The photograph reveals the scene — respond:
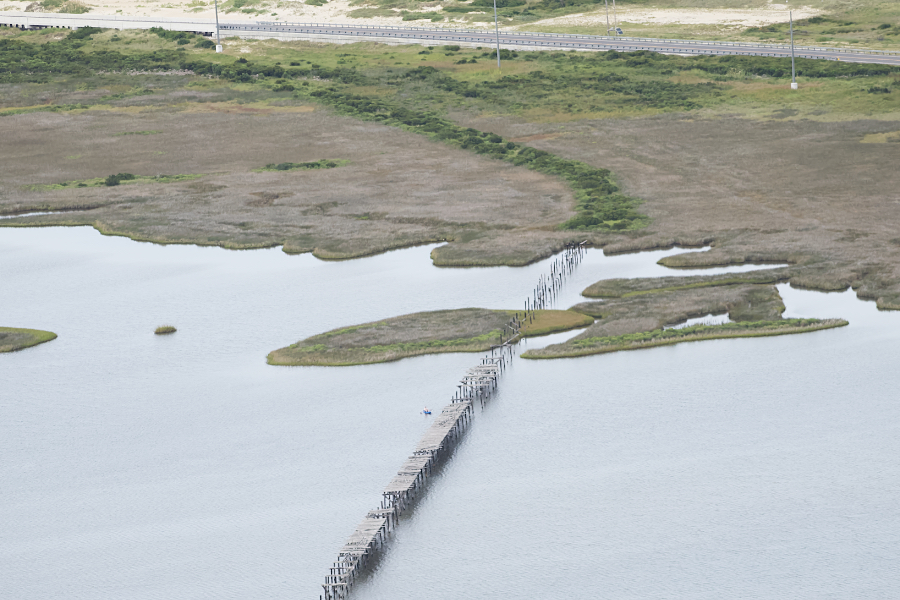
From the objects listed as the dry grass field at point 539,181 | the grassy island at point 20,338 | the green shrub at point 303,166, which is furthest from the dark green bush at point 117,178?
the grassy island at point 20,338

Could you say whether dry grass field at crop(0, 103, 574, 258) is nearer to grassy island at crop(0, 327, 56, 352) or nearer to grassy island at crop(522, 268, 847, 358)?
grassy island at crop(522, 268, 847, 358)

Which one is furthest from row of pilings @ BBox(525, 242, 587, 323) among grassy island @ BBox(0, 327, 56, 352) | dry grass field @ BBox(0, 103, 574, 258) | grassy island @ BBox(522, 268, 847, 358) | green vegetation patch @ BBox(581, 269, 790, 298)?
grassy island @ BBox(0, 327, 56, 352)

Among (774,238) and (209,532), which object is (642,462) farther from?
(774,238)

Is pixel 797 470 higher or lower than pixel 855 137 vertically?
lower

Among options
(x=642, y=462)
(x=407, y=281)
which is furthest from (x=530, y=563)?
(x=407, y=281)

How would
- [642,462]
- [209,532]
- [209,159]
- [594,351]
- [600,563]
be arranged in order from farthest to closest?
1. [209,159]
2. [594,351]
3. [642,462]
4. [209,532]
5. [600,563]

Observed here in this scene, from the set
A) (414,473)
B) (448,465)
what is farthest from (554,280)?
(414,473)
